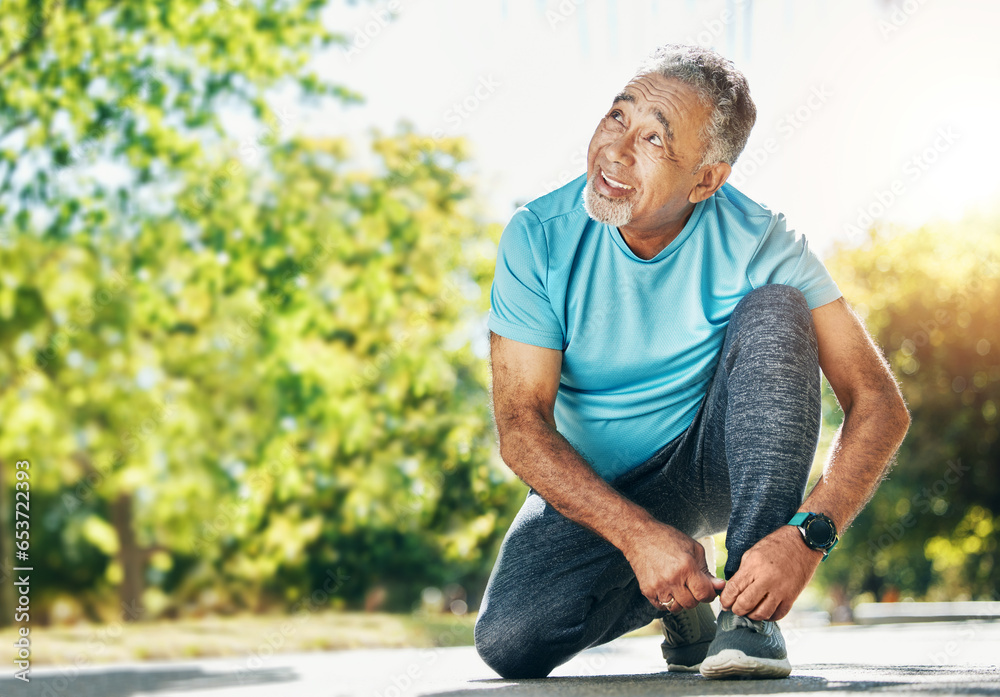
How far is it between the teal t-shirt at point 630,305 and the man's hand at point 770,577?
22.2 inches

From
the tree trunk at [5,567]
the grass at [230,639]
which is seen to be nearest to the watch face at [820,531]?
the grass at [230,639]

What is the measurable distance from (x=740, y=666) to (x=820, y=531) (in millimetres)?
260

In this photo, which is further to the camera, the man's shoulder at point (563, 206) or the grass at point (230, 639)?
the grass at point (230, 639)

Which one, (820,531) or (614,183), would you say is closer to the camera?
(820,531)

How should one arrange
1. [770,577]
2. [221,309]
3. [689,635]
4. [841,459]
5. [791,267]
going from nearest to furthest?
[770,577], [841,459], [791,267], [689,635], [221,309]

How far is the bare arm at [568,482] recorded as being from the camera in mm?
1599

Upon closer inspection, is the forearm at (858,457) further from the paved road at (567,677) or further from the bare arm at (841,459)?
the paved road at (567,677)

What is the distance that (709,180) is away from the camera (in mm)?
2131

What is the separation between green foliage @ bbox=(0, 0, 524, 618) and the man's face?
5.73 m

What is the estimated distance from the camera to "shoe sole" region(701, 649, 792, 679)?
1.54 m

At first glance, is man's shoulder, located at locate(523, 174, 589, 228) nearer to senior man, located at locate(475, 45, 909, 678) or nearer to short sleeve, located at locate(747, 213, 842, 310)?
senior man, located at locate(475, 45, 909, 678)

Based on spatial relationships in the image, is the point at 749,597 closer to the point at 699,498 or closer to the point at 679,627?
the point at 699,498

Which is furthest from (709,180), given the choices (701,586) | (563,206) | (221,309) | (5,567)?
(5,567)

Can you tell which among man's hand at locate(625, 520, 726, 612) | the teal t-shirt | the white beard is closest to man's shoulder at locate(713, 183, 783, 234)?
the teal t-shirt
